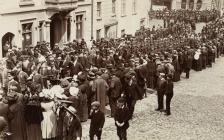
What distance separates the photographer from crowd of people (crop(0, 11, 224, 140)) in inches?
502

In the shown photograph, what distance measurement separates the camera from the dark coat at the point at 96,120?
12.8 meters

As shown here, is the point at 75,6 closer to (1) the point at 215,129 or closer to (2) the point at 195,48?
(2) the point at 195,48

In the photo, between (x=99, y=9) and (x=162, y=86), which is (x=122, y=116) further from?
(x=99, y=9)

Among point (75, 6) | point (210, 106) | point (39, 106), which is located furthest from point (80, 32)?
point (39, 106)

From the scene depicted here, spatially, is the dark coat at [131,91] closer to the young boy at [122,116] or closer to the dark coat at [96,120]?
the young boy at [122,116]

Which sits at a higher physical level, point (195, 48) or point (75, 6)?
point (75, 6)

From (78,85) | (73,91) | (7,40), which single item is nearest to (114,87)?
(78,85)

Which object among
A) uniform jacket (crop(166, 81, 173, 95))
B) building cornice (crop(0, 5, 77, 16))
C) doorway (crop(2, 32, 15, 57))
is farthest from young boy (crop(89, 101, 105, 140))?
building cornice (crop(0, 5, 77, 16))

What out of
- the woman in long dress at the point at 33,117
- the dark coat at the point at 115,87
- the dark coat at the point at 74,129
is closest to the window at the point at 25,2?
the dark coat at the point at 115,87

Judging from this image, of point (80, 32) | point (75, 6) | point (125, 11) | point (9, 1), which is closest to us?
Answer: point (9, 1)

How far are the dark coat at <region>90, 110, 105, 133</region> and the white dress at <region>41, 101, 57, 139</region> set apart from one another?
47.5 inches

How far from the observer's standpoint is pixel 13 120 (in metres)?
12.6

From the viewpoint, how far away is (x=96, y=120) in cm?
1287

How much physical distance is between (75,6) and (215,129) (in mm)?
15806
